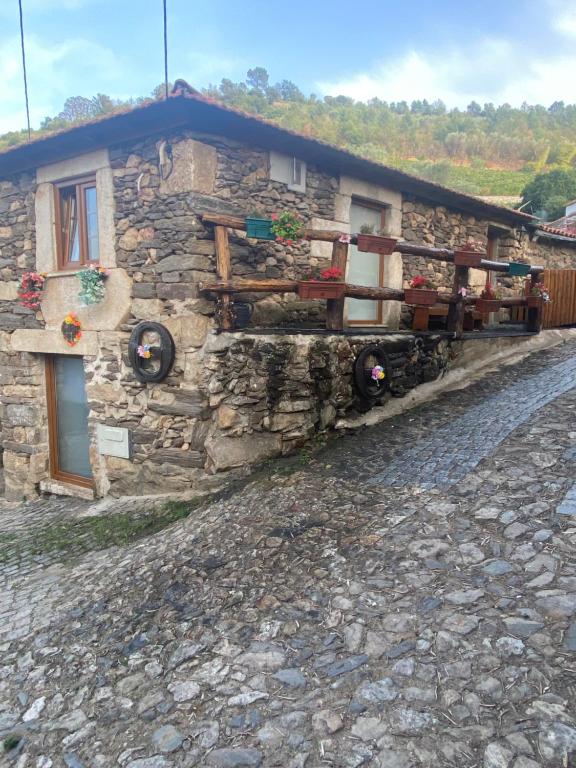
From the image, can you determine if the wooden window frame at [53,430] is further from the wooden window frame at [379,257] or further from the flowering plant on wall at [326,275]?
the wooden window frame at [379,257]

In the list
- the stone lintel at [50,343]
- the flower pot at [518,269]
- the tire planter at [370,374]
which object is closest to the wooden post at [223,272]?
the tire planter at [370,374]

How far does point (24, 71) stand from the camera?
311 inches

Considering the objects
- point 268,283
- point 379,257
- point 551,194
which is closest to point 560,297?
point 379,257

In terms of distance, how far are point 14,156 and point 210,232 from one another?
115 inches

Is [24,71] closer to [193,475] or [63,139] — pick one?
[63,139]

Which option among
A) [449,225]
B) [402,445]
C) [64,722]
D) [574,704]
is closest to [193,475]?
[402,445]

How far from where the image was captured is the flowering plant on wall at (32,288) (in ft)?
21.9

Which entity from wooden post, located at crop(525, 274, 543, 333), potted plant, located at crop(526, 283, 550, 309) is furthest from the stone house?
wooden post, located at crop(525, 274, 543, 333)

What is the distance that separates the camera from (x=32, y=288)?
6.74 meters

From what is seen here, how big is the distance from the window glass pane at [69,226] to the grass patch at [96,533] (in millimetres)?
3175

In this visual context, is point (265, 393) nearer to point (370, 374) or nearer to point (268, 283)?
point (268, 283)

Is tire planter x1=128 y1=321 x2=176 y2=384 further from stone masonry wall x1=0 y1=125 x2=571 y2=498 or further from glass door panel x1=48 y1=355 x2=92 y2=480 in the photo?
glass door panel x1=48 y1=355 x2=92 y2=480

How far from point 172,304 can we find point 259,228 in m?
1.19

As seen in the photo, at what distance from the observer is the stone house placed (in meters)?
5.46
